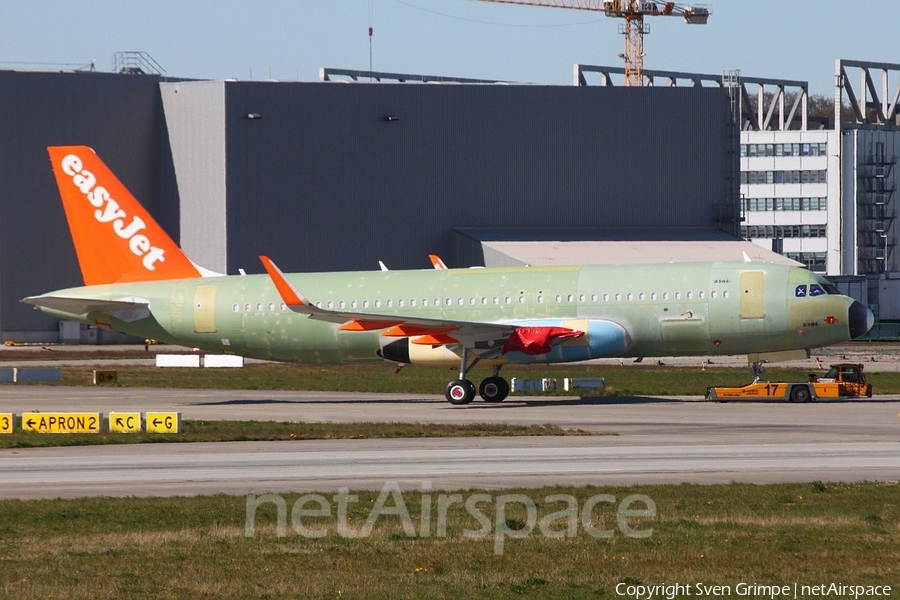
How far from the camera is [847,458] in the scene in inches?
1121

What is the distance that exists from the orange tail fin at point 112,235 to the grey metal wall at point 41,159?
149 feet

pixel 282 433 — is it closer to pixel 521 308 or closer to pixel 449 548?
pixel 521 308

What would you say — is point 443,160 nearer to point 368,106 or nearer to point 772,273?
point 368,106

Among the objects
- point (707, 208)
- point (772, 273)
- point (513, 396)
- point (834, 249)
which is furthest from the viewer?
point (834, 249)

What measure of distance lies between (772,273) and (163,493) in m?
28.1

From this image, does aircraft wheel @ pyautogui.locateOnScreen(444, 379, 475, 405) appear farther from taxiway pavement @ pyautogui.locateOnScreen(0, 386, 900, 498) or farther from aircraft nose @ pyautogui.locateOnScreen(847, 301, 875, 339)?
aircraft nose @ pyautogui.locateOnScreen(847, 301, 875, 339)

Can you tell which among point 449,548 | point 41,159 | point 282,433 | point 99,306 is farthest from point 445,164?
point 449,548

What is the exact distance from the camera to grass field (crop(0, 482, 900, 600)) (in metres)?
15.9

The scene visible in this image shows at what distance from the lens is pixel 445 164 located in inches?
3962

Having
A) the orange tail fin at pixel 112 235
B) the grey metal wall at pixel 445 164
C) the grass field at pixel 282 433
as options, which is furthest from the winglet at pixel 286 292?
the grey metal wall at pixel 445 164

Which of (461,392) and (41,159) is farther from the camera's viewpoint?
(41,159)

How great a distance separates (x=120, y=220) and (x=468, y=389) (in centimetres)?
1651

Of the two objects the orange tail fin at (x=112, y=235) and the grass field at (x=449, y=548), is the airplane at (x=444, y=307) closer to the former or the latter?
the orange tail fin at (x=112, y=235)

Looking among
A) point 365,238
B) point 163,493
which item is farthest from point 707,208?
point 163,493
